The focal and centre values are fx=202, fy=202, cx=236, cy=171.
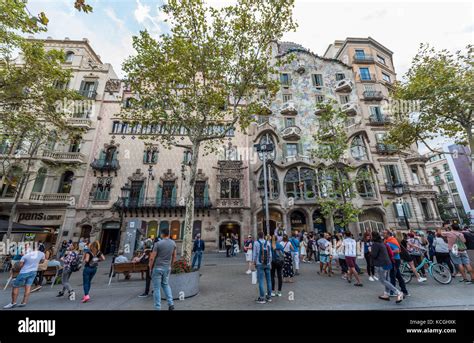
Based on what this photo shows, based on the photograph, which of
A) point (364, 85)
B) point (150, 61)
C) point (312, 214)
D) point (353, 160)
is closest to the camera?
point (150, 61)

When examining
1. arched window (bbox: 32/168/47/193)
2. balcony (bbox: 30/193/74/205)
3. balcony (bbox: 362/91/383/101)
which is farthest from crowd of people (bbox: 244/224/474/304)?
balcony (bbox: 362/91/383/101)

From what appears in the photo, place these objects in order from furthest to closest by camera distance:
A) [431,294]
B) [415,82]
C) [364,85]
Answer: [364,85] < [415,82] < [431,294]

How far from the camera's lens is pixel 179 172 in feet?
74.6

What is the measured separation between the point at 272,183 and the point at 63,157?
2284 centimetres

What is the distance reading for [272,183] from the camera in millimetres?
23109

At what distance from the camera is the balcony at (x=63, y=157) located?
20422 millimetres

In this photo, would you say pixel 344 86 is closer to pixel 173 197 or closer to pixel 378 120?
pixel 378 120

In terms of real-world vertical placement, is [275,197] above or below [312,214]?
above

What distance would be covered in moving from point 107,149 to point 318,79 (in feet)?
96.9

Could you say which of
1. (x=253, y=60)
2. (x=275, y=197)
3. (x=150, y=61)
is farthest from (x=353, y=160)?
(x=150, y=61)

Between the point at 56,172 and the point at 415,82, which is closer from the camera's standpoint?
the point at 415,82

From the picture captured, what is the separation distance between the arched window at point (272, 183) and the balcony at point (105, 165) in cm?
1599

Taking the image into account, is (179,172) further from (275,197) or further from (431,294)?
(431,294)

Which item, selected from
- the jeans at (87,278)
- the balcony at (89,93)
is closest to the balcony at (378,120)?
the jeans at (87,278)
